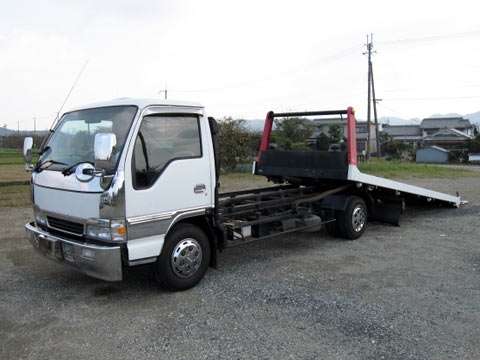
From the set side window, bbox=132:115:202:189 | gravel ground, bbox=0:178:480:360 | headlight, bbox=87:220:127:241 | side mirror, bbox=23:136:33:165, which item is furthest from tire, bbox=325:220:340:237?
side mirror, bbox=23:136:33:165

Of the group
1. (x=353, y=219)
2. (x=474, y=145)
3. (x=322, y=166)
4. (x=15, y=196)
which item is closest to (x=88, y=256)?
(x=322, y=166)

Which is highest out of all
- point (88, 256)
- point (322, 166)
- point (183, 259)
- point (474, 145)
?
point (474, 145)

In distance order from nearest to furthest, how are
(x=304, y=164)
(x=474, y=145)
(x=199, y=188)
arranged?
(x=199, y=188) < (x=304, y=164) < (x=474, y=145)

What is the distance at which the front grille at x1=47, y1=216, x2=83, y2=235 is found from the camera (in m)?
4.60

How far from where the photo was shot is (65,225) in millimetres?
4770

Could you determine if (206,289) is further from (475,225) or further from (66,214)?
(475,225)

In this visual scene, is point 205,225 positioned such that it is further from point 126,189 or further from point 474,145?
point 474,145

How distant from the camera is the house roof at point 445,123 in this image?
67938 mm

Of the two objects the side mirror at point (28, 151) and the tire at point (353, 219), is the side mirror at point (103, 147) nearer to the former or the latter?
the side mirror at point (28, 151)

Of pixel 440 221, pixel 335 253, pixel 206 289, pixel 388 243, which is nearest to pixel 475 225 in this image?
pixel 440 221

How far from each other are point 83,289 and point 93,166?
5.18 feet

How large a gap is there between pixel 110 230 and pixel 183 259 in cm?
94

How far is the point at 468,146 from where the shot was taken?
50.4m

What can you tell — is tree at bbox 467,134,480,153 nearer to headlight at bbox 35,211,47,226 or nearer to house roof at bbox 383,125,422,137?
house roof at bbox 383,125,422,137
